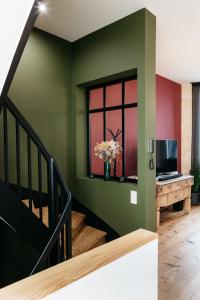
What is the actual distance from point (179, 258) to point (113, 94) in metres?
2.35

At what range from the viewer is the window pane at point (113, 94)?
3258mm

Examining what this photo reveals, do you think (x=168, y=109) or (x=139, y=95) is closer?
(x=139, y=95)

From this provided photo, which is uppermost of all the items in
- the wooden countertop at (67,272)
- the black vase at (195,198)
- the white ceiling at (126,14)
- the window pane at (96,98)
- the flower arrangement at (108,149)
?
the white ceiling at (126,14)

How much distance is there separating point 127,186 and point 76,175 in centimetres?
96

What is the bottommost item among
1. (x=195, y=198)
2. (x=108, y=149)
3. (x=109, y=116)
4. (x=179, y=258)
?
(x=179, y=258)

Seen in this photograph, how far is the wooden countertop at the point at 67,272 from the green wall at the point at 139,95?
1.59 m

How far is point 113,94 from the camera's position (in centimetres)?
335

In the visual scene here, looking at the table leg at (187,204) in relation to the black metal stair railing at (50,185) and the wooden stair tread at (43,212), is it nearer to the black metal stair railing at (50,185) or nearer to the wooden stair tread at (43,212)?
the wooden stair tread at (43,212)

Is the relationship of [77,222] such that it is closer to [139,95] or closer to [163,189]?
[163,189]

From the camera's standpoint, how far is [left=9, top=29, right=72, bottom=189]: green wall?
116 inches

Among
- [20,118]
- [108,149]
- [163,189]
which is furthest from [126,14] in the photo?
[163,189]

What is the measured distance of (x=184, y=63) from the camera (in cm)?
436

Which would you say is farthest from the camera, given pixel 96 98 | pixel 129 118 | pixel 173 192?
pixel 173 192

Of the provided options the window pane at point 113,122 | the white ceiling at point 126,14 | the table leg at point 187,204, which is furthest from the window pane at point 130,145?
the table leg at point 187,204
